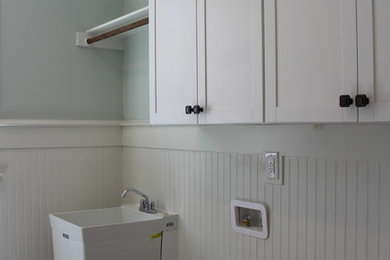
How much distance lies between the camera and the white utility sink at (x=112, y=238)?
2.07 m

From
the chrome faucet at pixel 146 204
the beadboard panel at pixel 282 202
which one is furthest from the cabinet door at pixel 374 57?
the chrome faucet at pixel 146 204

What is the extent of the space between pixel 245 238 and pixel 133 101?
1136 millimetres

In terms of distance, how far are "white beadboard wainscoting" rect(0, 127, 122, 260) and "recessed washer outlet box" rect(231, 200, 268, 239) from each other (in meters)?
1.01

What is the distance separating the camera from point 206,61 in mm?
1736

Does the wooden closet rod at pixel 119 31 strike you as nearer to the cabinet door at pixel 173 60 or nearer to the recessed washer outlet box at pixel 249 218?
the cabinet door at pixel 173 60

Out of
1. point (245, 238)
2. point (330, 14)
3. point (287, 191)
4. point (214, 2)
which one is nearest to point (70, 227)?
point (245, 238)

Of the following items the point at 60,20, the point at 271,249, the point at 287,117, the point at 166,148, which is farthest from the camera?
the point at 60,20

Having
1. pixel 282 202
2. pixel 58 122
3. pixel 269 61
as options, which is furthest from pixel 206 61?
pixel 58 122

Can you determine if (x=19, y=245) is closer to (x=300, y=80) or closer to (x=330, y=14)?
(x=300, y=80)

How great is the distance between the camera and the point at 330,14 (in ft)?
4.26

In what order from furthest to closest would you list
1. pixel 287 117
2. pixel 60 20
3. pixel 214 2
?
pixel 60 20
pixel 214 2
pixel 287 117

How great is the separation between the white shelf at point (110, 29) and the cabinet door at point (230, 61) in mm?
611

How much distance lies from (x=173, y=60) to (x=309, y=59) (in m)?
0.68

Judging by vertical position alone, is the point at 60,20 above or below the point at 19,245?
above
